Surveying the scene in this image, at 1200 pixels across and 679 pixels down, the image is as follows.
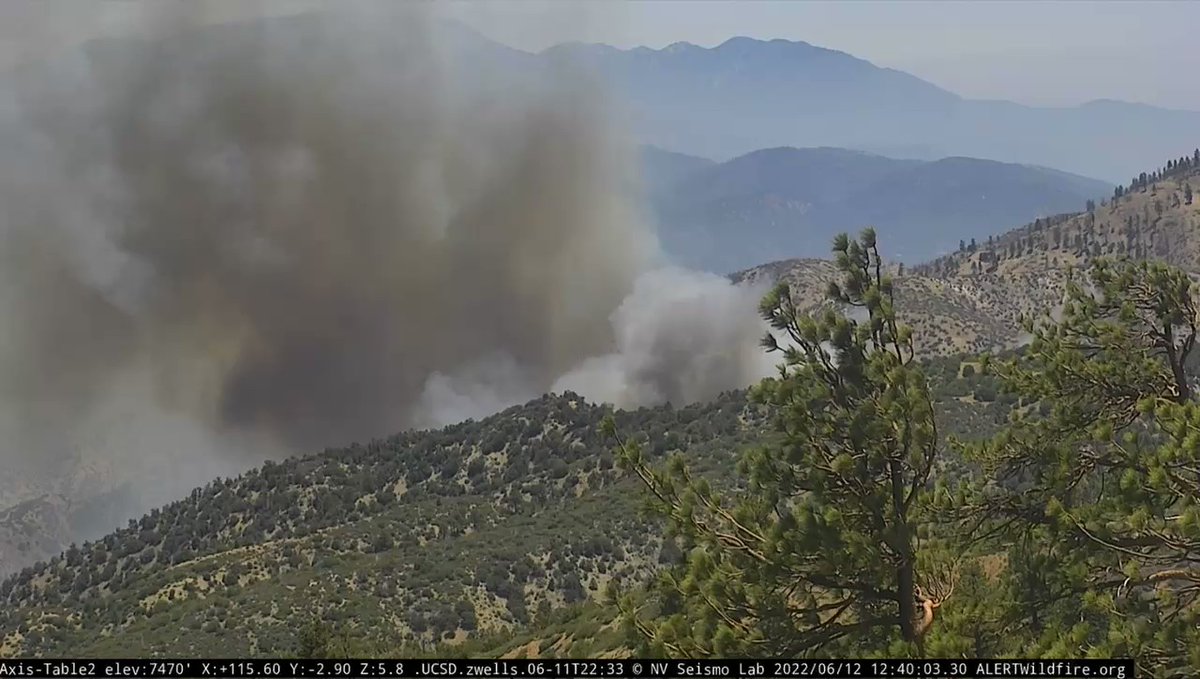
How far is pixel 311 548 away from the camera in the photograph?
1807 inches

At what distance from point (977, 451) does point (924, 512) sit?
10.2 ft

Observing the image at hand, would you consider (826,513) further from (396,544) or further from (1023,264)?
(1023,264)

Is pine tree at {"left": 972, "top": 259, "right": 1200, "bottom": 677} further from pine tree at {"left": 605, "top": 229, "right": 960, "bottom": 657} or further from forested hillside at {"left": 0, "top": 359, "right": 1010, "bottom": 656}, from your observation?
forested hillside at {"left": 0, "top": 359, "right": 1010, "bottom": 656}

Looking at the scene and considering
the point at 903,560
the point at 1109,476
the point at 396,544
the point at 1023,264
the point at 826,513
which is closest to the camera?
the point at 826,513

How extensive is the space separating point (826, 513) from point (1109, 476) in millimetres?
5772

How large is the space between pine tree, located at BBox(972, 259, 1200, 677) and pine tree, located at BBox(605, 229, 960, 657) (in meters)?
1.42

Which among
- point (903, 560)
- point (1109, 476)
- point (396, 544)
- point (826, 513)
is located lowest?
point (903, 560)

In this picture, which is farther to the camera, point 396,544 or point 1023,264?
point 1023,264

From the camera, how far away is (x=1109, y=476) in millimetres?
11188

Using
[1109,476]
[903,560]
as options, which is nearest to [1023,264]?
[1109,476]

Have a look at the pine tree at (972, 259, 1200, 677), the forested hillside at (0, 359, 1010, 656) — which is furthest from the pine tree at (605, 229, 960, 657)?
the forested hillside at (0, 359, 1010, 656)

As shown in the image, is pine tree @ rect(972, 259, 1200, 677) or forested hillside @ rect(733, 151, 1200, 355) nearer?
pine tree @ rect(972, 259, 1200, 677)

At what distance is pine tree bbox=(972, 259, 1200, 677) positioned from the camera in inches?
319

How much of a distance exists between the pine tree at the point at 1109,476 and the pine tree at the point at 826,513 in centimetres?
142
